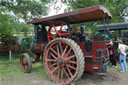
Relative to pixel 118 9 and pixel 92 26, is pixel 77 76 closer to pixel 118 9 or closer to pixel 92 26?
pixel 92 26

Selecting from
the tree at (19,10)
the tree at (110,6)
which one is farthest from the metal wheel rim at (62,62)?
the tree at (110,6)

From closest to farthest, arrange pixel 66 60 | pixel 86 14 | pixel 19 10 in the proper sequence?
pixel 66 60 → pixel 86 14 → pixel 19 10

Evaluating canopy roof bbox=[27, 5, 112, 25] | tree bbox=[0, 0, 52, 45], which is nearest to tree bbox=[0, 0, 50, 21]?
tree bbox=[0, 0, 52, 45]

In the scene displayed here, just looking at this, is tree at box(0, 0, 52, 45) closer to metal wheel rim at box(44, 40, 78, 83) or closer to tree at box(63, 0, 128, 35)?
tree at box(63, 0, 128, 35)

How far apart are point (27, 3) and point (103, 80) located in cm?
709

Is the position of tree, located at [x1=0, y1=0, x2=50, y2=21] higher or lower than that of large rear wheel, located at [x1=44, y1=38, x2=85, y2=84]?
higher

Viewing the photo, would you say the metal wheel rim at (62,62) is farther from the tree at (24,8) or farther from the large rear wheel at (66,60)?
the tree at (24,8)

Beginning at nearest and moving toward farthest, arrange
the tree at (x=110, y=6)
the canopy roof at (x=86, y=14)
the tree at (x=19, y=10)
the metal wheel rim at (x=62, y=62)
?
the canopy roof at (x=86, y=14)
the metal wheel rim at (x=62, y=62)
the tree at (x=19, y=10)
the tree at (x=110, y=6)

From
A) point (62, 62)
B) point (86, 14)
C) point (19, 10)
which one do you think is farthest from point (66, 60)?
point (19, 10)

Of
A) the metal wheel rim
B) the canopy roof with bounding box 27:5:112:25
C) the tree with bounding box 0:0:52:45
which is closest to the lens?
the canopy roof with bounding box 27:5:112:25

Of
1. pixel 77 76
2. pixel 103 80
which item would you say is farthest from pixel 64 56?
pixel 103 80

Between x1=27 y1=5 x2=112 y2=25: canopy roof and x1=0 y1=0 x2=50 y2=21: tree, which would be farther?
x1=0 y1=0 x2=50 y2=21: tree

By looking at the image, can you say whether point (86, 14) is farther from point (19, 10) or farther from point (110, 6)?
point (19, 10)

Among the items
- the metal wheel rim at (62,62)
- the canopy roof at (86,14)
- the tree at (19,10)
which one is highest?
the tree at (19,10)
